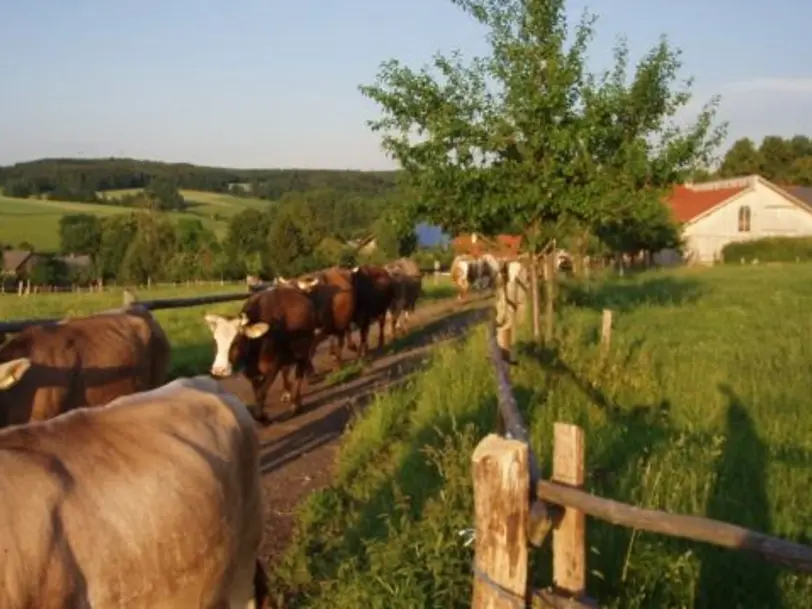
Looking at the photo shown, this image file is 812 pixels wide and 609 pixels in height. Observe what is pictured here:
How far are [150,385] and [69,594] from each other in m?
5.62

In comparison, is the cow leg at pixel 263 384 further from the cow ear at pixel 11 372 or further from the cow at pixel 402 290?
the cow at pixel 402 290

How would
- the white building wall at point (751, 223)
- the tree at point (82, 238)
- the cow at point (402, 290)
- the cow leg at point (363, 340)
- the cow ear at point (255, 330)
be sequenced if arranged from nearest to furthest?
the cow ear at point (255, 330), the cow leg at point (363, 340), the cow at point (402, 290), the white building wall at point (751, 223), the tree at point (82, 238)

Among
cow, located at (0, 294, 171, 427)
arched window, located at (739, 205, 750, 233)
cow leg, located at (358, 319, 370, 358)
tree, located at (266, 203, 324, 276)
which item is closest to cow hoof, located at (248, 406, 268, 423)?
cow, located at (0, 294, 171, 427)

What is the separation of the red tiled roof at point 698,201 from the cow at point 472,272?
31.7 meters

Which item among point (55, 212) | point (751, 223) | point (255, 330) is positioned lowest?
point (255, 330)

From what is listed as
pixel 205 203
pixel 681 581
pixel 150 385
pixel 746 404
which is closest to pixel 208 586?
pixel 681 581

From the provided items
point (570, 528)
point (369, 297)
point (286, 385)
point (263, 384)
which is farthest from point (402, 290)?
point (570, 528)

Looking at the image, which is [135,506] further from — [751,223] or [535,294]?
[751,223]

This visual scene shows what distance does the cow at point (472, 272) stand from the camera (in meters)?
39.0

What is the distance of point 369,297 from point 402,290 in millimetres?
3216

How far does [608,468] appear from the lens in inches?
307

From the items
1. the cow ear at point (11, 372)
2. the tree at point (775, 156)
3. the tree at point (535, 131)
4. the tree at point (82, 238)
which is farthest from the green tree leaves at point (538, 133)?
the tree at point (775, 156)

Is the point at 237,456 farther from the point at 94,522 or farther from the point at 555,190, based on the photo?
the point at 555,190

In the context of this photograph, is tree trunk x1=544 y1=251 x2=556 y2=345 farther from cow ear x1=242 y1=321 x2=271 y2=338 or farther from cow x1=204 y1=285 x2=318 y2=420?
cow ear x1=242 y1=321 x2=271 y2=338
